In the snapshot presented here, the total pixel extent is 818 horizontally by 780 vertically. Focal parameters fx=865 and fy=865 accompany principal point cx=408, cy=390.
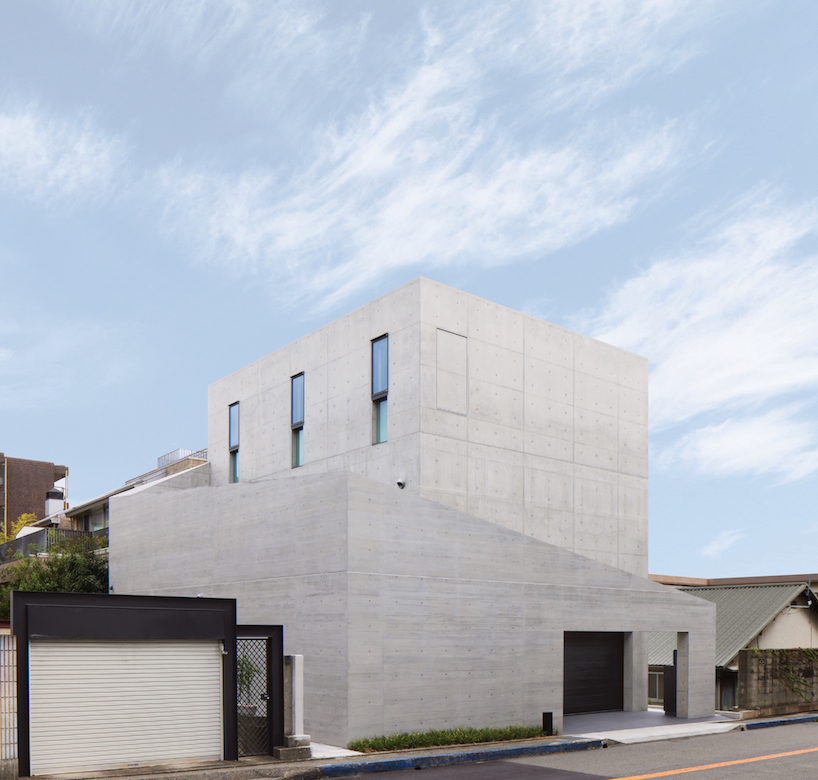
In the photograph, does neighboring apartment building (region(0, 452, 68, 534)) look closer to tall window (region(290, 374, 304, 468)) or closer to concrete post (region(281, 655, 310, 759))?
tall window (region(290, 374, 304, 468))

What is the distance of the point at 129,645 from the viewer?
1480 centimetres

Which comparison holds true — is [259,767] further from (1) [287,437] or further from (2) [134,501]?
(1) [287,437]

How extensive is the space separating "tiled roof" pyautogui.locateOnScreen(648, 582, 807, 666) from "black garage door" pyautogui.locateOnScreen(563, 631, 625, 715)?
2.84 metres

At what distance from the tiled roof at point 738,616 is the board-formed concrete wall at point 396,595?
5.56 m

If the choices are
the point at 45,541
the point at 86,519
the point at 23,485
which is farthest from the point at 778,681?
the point at 23,485

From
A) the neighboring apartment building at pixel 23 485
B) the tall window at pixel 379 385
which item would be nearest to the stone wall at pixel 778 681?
the tall window at pixel 379 385

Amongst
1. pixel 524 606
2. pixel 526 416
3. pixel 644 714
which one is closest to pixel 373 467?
pixel 526 416

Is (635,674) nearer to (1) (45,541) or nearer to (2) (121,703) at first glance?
(2) (121,703)

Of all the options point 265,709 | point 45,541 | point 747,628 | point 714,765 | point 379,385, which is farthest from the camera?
point 45,541

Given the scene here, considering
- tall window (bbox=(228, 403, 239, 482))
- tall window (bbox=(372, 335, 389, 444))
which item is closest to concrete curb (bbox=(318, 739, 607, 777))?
tall window (bbox=(372, 335, 389, 444))

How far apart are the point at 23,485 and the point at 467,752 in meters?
84.7

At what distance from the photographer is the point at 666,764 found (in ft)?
54.2

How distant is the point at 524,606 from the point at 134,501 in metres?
15.0

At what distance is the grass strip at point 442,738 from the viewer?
1812cm
